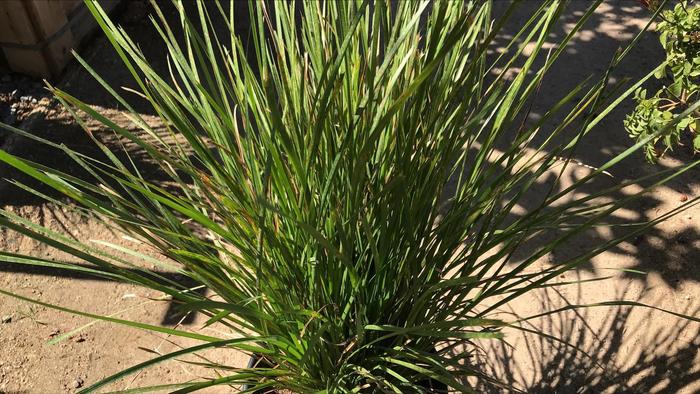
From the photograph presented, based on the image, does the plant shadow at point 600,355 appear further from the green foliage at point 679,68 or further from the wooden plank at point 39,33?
the wooden plank at point 39,33

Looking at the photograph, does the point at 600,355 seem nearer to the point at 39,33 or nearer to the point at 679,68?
the point at 679,68

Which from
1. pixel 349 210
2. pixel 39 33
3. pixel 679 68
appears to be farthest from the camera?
pixel 39 33

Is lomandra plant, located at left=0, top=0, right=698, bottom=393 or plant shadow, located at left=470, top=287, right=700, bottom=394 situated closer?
lomandra plant, located at left=0, top=0, right=698, bottom=393

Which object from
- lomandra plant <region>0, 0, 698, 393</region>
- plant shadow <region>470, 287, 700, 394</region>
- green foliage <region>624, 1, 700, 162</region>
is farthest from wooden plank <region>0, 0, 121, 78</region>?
green foliage <region>624, 1, 700, 162</region>

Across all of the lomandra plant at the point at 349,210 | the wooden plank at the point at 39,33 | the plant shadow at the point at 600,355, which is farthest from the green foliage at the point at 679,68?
the wooden plank at the point at 39,33

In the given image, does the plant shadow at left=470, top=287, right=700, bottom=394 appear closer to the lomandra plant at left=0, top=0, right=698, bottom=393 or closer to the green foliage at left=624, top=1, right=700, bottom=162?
the green foliage at left=624, top=1, right=700, bottom=162

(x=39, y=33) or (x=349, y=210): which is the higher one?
(x=349, y=210)

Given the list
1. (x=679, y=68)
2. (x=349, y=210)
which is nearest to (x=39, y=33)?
(x=349, y=210)

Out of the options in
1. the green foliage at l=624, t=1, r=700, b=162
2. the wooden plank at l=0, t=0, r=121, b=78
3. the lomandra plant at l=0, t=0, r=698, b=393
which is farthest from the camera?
the wooden plank at l=0, t=0, r=121, b=78

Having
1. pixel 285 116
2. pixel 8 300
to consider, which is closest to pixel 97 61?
pixel 8 300

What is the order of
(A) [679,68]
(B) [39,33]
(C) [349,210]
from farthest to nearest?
(B) [39,33] → (A) [679,68] → (C) [349,210]

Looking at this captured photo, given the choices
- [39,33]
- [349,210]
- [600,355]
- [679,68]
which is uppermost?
[679,68]
